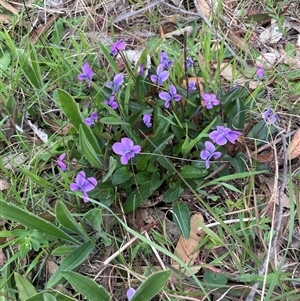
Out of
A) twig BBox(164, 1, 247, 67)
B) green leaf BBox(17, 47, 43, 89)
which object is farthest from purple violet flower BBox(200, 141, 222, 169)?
green leaf BBox(17, 47, 43, 89)

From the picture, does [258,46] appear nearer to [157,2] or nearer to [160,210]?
[157,2]

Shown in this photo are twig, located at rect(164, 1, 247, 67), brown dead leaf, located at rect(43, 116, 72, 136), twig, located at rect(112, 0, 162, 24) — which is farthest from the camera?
twig, located at rect(112, 0, 162, 24)

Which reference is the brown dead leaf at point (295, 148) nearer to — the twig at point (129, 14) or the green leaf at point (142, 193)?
the green leaf at point (142, 193)

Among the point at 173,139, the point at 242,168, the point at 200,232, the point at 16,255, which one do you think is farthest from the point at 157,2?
the point at 16,255

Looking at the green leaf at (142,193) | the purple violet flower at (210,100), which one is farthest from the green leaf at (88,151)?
the purple violet flower at (210,100)

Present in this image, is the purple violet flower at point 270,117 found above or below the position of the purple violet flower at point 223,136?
below

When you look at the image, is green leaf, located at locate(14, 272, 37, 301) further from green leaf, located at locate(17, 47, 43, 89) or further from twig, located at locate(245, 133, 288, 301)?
green leaf, located at locate(17, 47, 43, 89)
